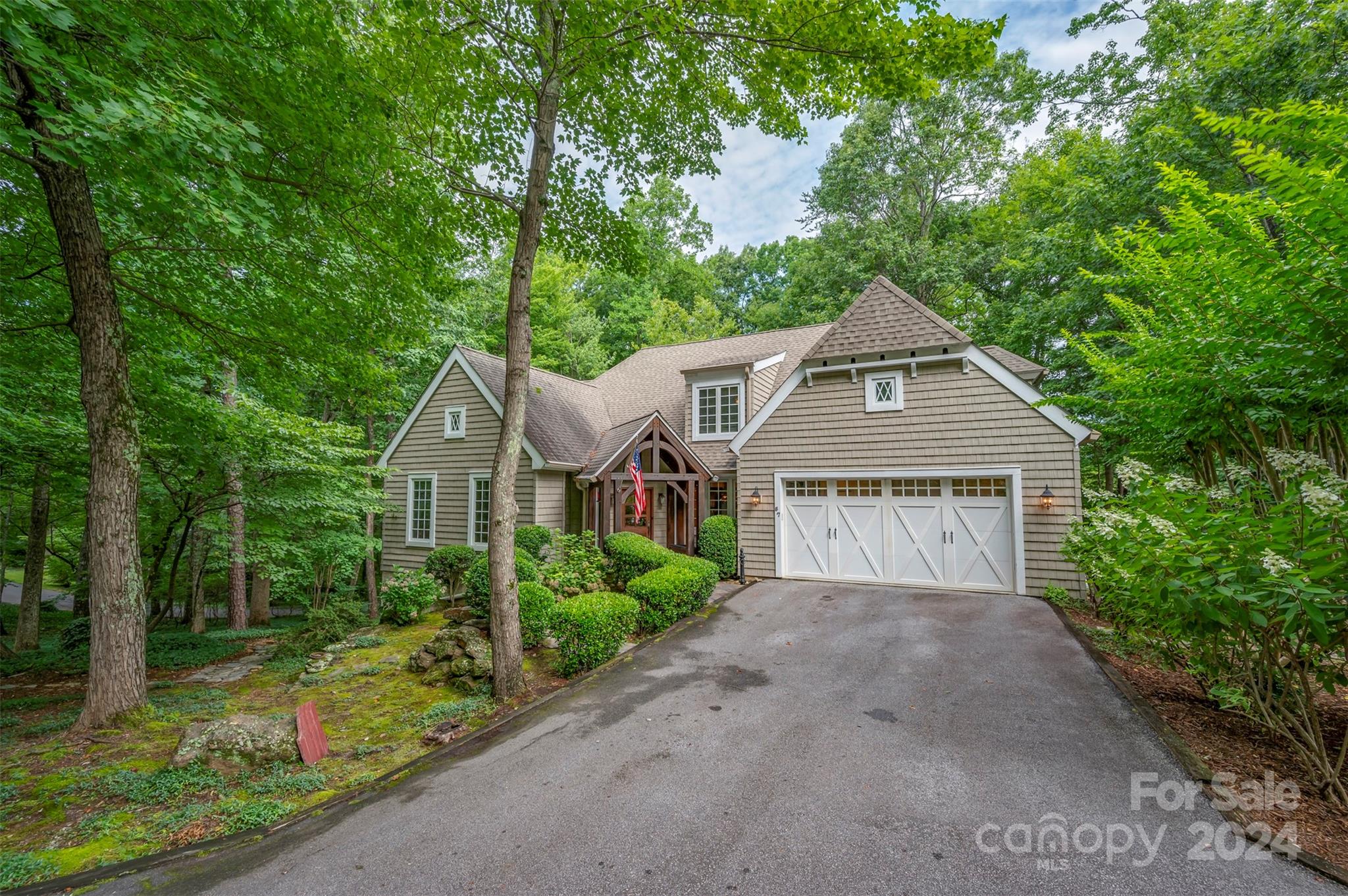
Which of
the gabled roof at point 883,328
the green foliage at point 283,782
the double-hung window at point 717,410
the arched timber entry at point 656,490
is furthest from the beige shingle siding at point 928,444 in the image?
the green foliage at point 283,782

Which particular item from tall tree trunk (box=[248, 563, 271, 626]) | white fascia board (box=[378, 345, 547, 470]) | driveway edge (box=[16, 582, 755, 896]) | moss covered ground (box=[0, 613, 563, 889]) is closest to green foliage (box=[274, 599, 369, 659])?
moss covered ground (box=[0, 613, 563, 889])

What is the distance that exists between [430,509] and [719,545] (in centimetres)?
742

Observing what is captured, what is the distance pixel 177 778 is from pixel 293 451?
6.01 metres

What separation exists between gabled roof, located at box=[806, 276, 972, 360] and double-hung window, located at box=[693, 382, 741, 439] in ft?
8.82

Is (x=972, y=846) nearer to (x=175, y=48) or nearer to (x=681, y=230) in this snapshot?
(x=175, y=48)

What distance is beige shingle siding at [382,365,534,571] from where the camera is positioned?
11953mm

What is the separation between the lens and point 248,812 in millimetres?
3393

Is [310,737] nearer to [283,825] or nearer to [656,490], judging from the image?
[283,825]

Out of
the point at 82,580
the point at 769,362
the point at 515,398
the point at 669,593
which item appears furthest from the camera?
the point at 769,362

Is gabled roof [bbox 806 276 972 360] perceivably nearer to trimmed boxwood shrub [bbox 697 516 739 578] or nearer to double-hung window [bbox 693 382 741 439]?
double-hung window [bbox 693 382 741 439]

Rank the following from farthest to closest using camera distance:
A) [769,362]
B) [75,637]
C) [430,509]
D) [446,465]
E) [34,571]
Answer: [769,362] → [430,509] → [446,465] → [34,571] → [75,637]

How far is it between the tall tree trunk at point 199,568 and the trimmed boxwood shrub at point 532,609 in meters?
8.34

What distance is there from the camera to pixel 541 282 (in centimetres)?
1858

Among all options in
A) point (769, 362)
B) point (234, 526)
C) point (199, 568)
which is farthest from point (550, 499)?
point (199, 568)
